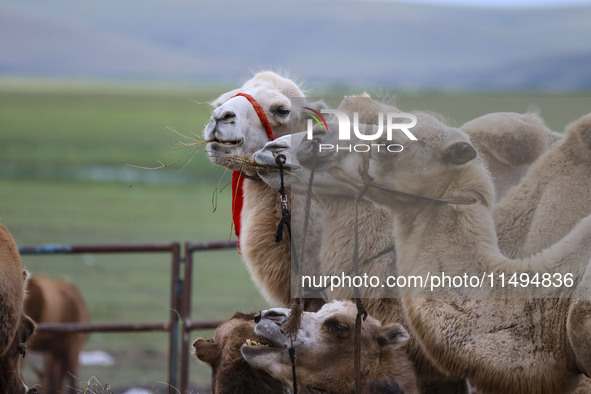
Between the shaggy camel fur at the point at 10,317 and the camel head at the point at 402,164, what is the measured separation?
1433mm

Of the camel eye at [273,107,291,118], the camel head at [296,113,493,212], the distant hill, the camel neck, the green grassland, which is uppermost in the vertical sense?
the distant hill

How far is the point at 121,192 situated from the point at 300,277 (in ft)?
99.6

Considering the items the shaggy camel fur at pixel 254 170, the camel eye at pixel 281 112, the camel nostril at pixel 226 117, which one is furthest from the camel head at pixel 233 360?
the camel eye at pixel 281 112

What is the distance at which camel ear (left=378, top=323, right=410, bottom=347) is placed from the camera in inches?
136

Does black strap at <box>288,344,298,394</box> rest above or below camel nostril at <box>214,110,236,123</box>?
below

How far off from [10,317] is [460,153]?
2170mm

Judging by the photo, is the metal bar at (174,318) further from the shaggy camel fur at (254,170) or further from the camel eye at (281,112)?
the camel eye at (281,112)

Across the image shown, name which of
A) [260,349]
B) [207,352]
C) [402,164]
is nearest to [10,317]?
[207,352]

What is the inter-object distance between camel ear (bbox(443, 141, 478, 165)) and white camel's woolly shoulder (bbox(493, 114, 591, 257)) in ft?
1.86

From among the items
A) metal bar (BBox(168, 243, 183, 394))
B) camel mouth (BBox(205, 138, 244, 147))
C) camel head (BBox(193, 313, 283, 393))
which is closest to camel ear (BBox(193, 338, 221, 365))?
camel head (BBox(193, 313, 283, 393))

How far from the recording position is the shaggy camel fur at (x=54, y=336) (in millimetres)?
7352

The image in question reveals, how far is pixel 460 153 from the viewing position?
3.55 meters

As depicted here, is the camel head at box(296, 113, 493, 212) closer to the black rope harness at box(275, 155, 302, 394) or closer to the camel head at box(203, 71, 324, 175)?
the black rope harness at box(275, 155, 302, 394)

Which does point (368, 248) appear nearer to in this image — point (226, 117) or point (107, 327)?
point (226, 117)
